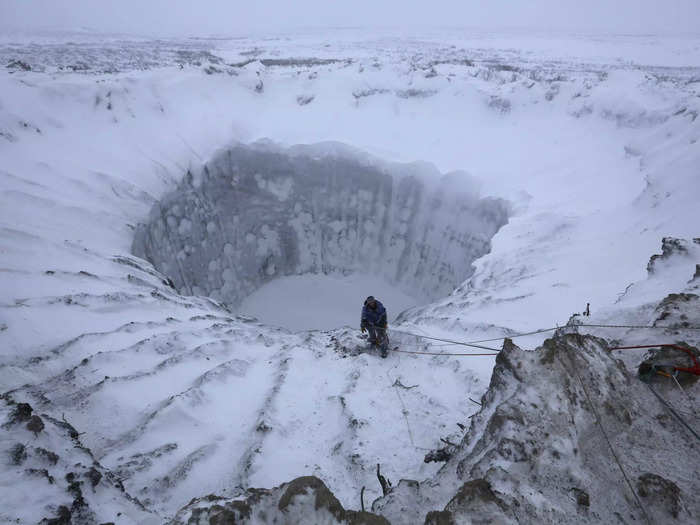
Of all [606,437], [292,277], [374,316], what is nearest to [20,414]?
[374,316]

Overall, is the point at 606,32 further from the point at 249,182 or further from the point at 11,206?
the point at 11,206

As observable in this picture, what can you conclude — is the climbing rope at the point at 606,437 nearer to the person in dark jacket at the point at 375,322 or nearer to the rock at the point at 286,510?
the rock at the point at 286,510

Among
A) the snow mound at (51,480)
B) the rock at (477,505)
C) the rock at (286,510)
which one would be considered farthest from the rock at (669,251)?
the snow mound at (51,480)

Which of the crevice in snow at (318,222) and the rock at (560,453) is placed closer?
the rock at (560,453)

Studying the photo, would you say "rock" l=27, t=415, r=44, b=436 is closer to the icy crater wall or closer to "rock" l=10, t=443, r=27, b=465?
"rock" l=10, t=443, r=27, b=465

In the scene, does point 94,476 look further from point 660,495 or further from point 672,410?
point 672,410

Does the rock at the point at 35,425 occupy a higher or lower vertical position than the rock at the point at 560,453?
lower
